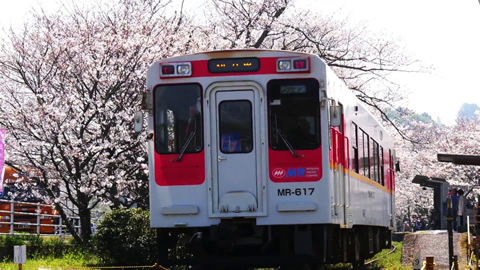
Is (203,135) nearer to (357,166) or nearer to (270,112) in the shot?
(270,112)

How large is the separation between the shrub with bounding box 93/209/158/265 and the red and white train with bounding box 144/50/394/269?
6.10 m

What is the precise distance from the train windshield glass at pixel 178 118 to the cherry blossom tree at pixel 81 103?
33.5 feet

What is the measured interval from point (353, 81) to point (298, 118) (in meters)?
16.7

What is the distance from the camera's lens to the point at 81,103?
898 inches

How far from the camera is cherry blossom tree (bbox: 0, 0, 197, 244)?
73.2ft

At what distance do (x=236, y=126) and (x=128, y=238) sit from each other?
276 inches

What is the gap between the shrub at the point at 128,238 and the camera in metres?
17.9

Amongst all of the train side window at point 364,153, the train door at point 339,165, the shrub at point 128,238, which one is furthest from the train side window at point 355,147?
the shrub at point 128,238

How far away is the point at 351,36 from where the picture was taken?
2684 cm

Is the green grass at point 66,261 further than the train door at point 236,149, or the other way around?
the green grass at point 66,261

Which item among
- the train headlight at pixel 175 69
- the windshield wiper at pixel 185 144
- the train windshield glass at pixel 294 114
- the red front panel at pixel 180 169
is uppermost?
the train headlight at pixel 175 69

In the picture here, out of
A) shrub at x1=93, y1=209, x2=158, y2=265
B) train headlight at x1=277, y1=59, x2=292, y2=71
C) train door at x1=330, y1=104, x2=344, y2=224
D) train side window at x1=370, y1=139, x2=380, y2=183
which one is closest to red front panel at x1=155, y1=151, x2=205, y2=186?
train headlight at x1=277, y1=59, x2=292, y2=71

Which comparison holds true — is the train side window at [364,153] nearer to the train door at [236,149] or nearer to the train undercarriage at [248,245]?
the train undercarriage at [248,245]

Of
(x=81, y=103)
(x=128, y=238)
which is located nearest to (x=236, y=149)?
(x=128, y=238)
